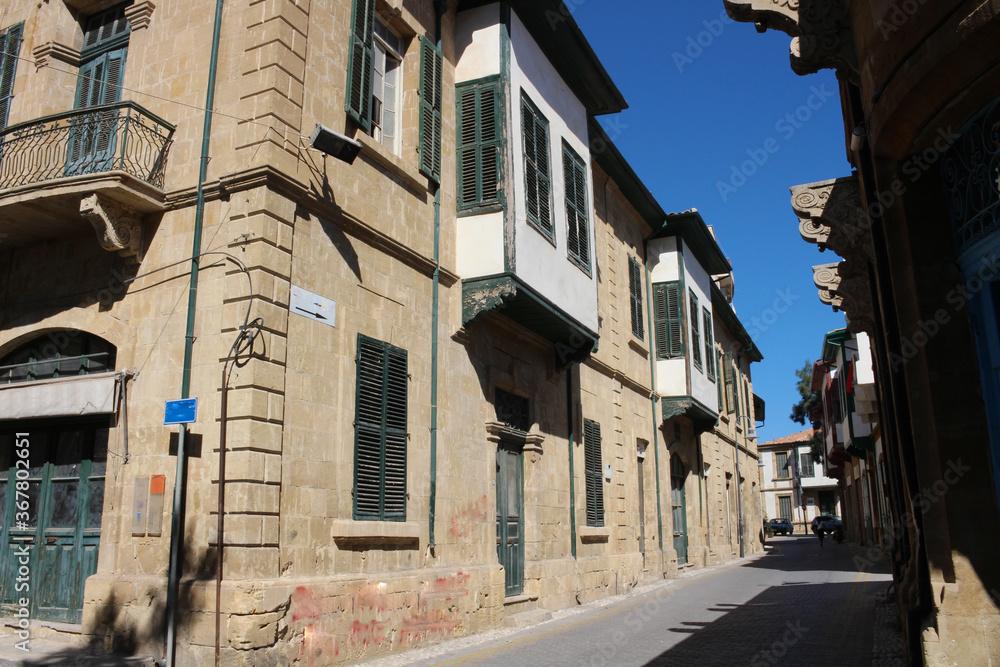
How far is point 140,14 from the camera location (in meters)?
9.64

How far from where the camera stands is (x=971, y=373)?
18.4 ft

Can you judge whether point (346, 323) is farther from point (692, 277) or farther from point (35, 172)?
point (692, 277)

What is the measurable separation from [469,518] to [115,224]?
5.88 m

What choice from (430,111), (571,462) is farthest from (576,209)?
(571,462)

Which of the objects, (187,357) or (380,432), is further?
(380,432)

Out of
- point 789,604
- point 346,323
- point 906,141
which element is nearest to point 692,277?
point 789,604

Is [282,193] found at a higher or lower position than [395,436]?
higher

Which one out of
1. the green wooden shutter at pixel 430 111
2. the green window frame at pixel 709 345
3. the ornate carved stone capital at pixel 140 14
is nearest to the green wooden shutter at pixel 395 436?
the green wooden shutter at pixel 430 111

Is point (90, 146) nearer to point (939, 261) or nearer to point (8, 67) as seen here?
point (8, 67)

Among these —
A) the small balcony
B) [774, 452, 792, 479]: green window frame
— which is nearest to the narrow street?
the small balcony

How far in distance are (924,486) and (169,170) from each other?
8.00 metres

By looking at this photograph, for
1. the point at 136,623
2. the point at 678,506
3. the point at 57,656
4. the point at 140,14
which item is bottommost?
the point at 57,656

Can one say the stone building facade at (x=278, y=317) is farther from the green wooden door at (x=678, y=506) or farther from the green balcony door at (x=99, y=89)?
the green wooden door at (x=678, y=506)

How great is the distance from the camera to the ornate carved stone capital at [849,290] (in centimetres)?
966
